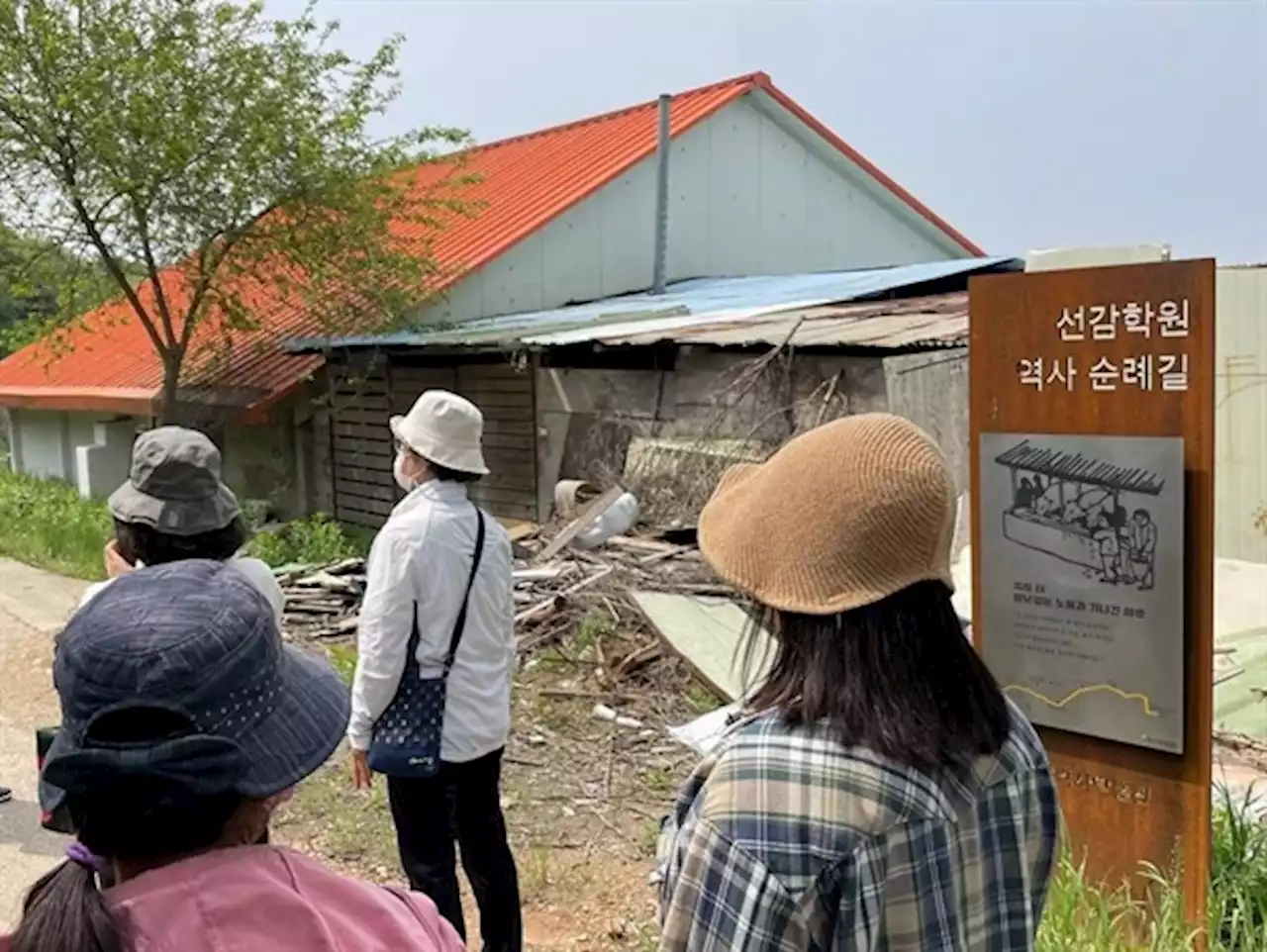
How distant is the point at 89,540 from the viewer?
13.7m

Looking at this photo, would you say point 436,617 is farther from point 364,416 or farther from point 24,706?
point 364,416

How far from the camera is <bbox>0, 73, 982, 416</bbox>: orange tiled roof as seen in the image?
15.2 metres

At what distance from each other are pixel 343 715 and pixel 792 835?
2.00 ft

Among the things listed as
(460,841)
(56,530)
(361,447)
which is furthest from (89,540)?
(460,841)

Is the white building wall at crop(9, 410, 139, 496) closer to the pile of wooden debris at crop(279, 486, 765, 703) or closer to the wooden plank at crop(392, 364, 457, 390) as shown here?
the wooden plank at crop(392, 364, 457, 390)

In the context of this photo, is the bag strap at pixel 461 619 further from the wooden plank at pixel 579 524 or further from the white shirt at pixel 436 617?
the wooden plank at pixel 579 524

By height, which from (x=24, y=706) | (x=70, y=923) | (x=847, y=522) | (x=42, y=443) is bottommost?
(x=24, y=706)

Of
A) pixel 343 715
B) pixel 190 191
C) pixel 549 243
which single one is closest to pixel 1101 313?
pixel 343 715

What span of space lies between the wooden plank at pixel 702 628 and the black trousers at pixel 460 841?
2.76 metres

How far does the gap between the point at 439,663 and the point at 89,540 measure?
11.6 metres

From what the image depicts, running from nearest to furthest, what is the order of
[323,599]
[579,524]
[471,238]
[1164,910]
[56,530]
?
[1164,910] → [323,599] → [579,524] → [56,530] → [471,238]

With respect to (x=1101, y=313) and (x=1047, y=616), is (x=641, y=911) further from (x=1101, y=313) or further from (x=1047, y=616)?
(x=1101, y=313)

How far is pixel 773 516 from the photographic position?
1.73 meters

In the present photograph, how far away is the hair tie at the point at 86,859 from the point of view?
1.39 meters
